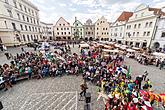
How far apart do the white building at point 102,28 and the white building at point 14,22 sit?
34148 mm

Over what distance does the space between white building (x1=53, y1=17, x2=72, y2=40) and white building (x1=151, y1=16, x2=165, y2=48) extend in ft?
135

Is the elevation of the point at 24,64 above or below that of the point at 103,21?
below

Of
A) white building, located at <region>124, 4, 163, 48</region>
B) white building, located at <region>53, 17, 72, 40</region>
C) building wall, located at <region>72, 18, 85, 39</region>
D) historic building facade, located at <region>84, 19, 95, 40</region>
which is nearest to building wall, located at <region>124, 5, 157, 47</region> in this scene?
white building, located at <region>124, 4, 163, 48</region>

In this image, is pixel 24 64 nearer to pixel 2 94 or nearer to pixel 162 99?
pixel 2 94

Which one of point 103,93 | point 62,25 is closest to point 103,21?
point 62,25

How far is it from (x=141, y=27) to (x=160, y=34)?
6352 millimetres

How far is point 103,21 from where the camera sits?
49.2 meters

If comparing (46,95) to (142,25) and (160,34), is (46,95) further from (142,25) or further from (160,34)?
(142,25)

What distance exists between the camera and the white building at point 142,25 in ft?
73.5

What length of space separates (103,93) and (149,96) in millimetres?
3379

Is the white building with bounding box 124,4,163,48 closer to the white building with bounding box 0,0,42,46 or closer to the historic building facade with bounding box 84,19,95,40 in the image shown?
the historic building facade with bounding box 84,19,95,40

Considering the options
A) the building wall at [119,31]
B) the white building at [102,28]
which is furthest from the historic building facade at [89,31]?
the building wall at [119,31]

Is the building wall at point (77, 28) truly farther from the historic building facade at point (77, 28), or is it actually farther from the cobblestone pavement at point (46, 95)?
the cobblestone pavement at point (46, 95)

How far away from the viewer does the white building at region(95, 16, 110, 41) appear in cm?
4916
